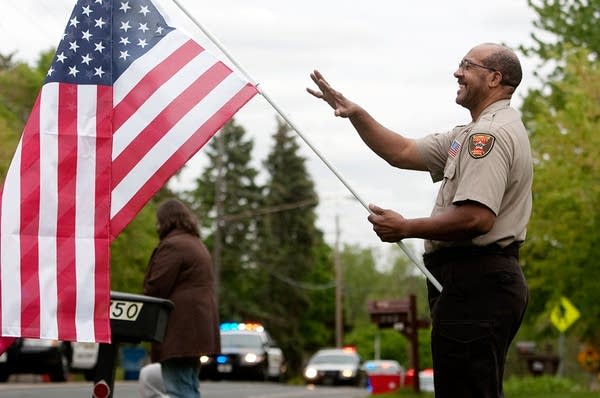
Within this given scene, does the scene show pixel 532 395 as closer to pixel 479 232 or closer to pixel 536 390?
pixel 536 390

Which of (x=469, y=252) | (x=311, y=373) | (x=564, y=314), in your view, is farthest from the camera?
(x=311, y=373)

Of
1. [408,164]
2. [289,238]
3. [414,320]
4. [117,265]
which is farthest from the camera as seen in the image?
[289,238]

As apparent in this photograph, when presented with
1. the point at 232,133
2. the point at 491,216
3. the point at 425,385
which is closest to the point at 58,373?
the point at 425,385

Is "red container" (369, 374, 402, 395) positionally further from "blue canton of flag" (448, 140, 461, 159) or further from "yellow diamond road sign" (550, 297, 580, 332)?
"blue canton of flag" (448, 140, 461, 159)

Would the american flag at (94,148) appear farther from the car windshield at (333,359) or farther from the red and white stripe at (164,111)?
the car windshield at (333,359)

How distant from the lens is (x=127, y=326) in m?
8.23

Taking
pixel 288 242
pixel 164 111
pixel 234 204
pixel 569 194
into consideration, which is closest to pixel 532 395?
pixel 569 194

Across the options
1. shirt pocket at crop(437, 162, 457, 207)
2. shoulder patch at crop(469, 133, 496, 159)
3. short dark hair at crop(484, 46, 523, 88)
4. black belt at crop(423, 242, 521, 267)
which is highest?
short dark hair at crop(484, 46, 523, 88)

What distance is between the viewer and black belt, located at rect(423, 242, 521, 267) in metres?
5.80

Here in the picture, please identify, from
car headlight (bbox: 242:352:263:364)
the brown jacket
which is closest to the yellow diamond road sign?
car headlight (bbox: 242:352:263:364)

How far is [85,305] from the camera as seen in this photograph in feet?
22.8

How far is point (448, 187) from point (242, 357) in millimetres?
33602

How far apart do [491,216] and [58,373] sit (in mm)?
25254

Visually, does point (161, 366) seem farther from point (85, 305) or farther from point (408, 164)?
point (408, 164)
